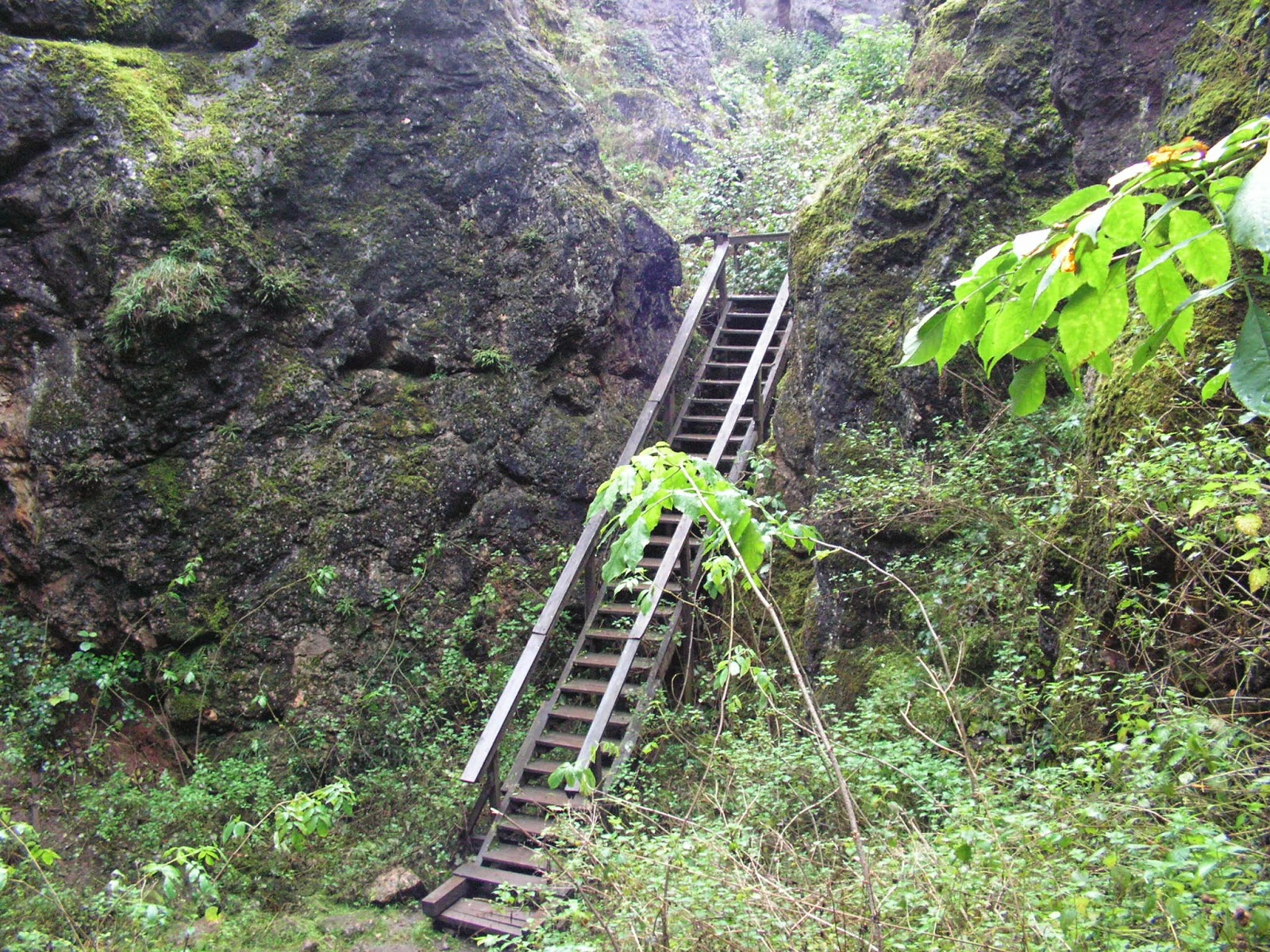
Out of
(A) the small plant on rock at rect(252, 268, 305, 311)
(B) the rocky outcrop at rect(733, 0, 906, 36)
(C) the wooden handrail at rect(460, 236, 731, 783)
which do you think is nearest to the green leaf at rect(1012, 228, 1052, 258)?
(C) the wooden handrail at rect(460, 236, 731, 783)

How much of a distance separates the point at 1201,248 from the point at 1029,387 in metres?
0.26

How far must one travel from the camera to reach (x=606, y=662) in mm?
5230

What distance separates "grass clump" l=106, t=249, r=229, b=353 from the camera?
5.18 metres

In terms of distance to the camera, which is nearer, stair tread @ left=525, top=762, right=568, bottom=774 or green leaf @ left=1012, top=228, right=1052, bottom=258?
green leaf @ left=1012, top=228, right=1052, bottom=258

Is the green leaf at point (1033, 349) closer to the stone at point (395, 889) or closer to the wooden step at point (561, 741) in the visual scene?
the wooden step at point (561, 741)

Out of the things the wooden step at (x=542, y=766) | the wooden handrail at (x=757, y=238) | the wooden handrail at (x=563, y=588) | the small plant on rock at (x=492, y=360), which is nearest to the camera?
the wooden handrail at (x=563, y=588)

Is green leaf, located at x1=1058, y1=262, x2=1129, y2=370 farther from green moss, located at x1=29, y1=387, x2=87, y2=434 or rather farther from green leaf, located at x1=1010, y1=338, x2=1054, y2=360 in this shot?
green moss, located at x1=29, y1=387, x2=87, y2=434

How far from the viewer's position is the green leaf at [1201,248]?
0.94 meters

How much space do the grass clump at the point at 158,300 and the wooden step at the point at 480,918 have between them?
4.03 m

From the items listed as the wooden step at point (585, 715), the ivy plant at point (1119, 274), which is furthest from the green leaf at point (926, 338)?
the wooden step at point (585, 715)

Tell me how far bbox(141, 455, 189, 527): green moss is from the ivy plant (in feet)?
17.8

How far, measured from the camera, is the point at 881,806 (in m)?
2.95

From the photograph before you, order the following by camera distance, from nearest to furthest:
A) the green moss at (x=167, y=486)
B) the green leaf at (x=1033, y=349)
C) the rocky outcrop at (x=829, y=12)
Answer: the green leaf at (x=1033, y=349) → the green moss at (x=167, y=486) → the rocky outcrop at (x=829, y=12)

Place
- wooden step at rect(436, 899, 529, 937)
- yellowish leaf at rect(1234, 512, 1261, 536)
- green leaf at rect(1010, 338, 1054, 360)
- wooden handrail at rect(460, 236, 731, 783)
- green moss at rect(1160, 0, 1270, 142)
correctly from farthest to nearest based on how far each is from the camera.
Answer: wooden handrail at rect(460, 236, 731, 783) < wooden step at rect(436, 899, 529, 937) < green moss at rect(1160, 0, 1270, 142) < yellowish leaf at rect(1234, 512, 1261, 536) < green leaf at rect(1010, 338, 1054, 360)
